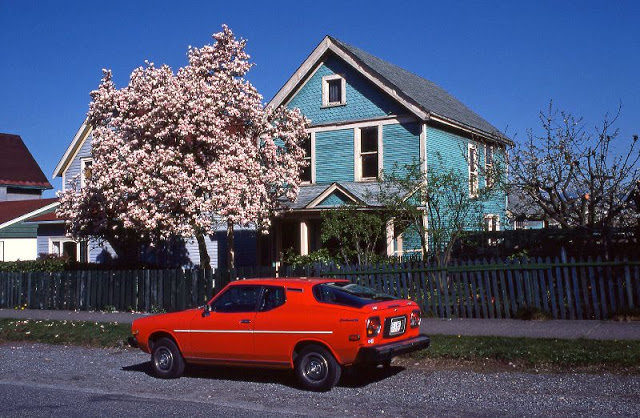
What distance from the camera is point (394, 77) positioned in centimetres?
2370

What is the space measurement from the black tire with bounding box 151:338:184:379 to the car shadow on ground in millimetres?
322

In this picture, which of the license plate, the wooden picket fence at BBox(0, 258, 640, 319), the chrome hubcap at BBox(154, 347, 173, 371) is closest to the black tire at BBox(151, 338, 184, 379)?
the chrome hubcap at BBox(154, 347, 173, 371)

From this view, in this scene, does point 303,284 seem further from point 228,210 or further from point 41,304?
point 41,304

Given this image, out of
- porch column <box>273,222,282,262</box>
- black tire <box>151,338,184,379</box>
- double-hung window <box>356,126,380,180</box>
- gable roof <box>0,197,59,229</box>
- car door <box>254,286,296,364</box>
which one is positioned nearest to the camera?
car door <box>254,286,296,364</box>

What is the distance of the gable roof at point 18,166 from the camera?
49.2 m

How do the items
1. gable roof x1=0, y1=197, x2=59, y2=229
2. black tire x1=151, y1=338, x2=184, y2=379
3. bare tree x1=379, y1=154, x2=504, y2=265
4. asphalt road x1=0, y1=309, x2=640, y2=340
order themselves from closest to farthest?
black tire x1=151, y1=338, x2=184, y2=379
asphalt road x1=0, y1=309, x2=640, y2=340
bare tree x1=379, y1=154, x2=504, y2=265
gable roof x1=0, y1=197, x2=59, y2=229

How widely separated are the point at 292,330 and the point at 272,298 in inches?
25.5

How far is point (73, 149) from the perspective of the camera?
29.3 metres

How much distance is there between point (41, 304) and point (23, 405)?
12.4m

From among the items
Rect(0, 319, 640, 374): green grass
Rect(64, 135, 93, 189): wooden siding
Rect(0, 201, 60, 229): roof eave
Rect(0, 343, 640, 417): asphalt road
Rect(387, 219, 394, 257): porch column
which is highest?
Rect(64, 135, 93, 189): wooden siding

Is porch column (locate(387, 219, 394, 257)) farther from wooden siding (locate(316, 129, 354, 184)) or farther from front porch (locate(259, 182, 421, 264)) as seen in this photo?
wooden siding (locate(316, 129, 354, 184))

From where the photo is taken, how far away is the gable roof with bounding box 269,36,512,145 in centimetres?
2144

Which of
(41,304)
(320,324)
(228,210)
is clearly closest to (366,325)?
(320,324)

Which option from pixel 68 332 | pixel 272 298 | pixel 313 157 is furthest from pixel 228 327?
pixel 313 157
